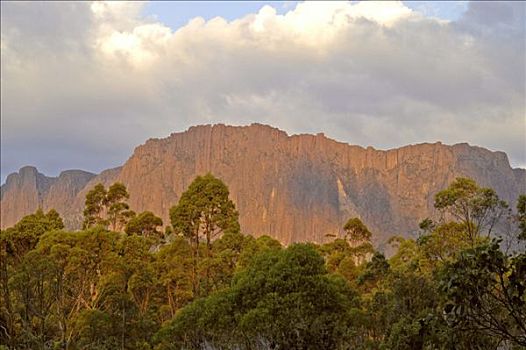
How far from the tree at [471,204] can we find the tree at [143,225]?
26.8 metres

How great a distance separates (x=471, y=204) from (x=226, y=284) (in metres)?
13.2

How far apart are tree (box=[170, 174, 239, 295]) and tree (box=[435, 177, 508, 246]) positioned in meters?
13.6

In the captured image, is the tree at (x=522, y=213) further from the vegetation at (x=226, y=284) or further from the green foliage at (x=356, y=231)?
the green foliage at (x=356, y=231)

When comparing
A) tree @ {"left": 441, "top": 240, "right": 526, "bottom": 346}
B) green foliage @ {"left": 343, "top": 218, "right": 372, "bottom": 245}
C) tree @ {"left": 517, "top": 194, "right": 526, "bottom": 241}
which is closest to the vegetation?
tree @ {"left": 441, "top": 240, "right": 526, "bottom": 346}

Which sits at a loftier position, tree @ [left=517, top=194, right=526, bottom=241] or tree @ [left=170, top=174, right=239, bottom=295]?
tree @ [left=170, top=174, right=239, bottom=295]

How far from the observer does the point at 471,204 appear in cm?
3375

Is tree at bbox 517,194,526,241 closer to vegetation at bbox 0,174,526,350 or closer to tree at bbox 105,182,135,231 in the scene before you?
vegetation at bbox 0,174,526,350

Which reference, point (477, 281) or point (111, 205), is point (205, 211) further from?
point (477, 281)

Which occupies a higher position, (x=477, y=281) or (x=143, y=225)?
(x=143, y=225)

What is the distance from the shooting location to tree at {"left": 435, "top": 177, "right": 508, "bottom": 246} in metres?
33.1

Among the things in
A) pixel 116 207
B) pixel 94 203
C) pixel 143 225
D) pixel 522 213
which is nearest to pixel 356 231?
pixel 143 225

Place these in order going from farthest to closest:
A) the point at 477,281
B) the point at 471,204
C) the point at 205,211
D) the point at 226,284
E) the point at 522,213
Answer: the point at 205,211
the point at 226,284
the point at 471,204
the point at 522,213
the point at 477,281

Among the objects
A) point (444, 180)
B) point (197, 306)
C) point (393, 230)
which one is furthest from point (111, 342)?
point (444, 180)

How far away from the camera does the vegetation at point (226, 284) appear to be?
20.3m
